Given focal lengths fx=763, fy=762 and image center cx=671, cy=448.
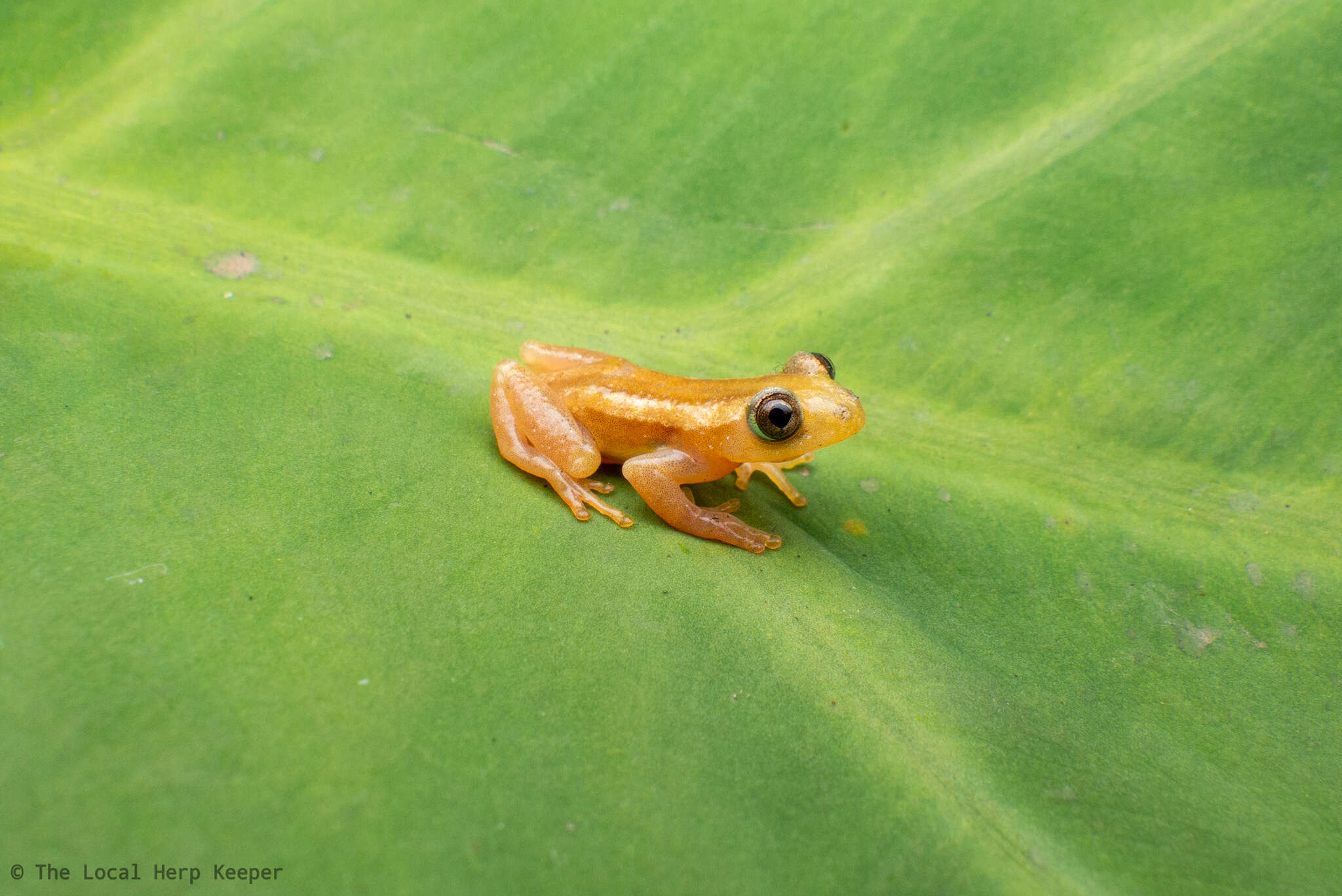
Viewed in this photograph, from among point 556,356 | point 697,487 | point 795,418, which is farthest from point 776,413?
point 556,356

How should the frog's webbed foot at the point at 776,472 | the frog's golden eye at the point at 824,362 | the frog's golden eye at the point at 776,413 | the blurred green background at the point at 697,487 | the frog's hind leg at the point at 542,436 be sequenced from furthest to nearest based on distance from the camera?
the frog's webbed foot at the point at 776,472, the frog's golden eye at the point at 824,362, the frog's hind leg at the point at 542,436, the frog's golden eye at the point at 776,413, the blurred green background at the point at 697,487

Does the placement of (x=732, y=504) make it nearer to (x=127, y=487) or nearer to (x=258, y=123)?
(x=127, y=487)

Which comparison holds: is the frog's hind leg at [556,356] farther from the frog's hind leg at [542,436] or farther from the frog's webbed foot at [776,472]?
the frog's webbed foot at [776,472]

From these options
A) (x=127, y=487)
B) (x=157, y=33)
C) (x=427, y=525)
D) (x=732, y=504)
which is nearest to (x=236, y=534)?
(x=127, y=487)

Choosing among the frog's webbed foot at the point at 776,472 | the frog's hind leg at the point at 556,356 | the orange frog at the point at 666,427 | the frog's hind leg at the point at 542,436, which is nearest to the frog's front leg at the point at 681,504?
the orange frog at the point at 666,427

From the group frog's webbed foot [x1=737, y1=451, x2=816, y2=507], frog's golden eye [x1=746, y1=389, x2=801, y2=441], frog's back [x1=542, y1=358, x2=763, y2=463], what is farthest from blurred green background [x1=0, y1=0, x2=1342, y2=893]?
frog's golden eye [x1=746, y1=389, x2=801, y2=441]

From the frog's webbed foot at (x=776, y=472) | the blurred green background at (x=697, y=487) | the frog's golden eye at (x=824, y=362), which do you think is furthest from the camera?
the frog's webbed foot at (x=776, y=472)

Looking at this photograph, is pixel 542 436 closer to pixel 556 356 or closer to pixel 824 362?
pixel 556 356
